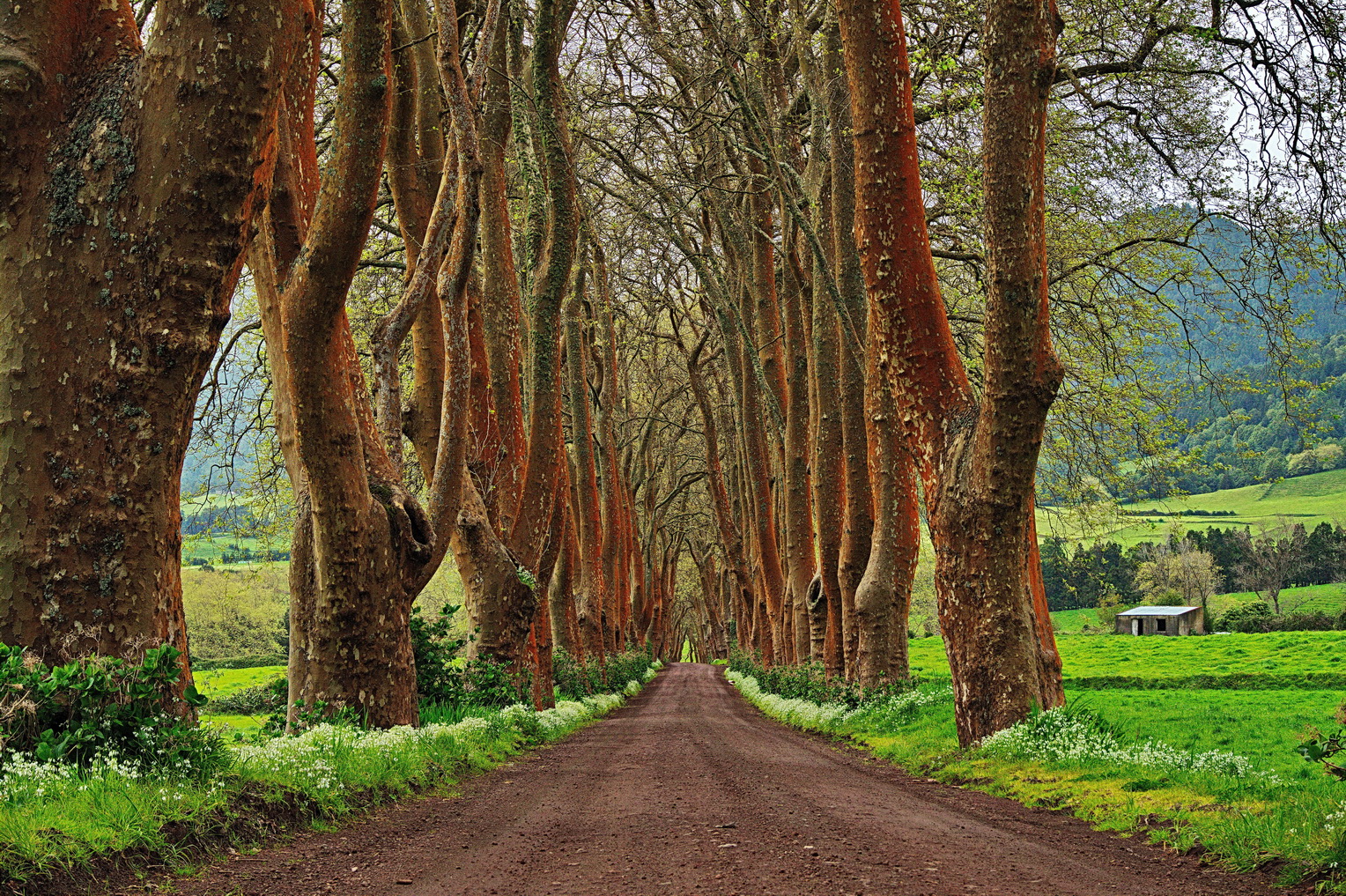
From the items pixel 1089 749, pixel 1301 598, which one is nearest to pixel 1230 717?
pixel 1089 749

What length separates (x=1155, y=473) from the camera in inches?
611

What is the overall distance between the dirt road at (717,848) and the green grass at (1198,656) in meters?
18.2

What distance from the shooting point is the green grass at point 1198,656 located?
96.4 ft

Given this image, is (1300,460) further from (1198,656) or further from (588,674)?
(1198,656)

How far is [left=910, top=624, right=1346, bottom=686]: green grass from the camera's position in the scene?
29.4m

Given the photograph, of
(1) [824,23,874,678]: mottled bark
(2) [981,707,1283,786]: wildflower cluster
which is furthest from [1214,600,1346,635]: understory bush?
(2) [981,707,1283,786]: wildflower cluster

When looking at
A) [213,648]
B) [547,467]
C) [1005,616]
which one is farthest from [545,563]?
[213,648]

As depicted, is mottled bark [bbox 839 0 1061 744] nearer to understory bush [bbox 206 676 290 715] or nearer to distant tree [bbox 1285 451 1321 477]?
distant tree [bbox 1285 451 1321 477]

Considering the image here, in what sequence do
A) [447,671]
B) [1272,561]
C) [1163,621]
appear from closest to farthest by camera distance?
[447,671]
[1163,621]
[1272,561]

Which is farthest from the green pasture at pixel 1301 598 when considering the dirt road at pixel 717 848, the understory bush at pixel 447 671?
the dirt road at pixel 717 848

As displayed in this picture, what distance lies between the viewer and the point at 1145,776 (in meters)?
6.50

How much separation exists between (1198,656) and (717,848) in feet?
120

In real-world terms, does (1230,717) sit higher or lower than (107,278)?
lower

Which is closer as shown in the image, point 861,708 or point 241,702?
point 861,708
